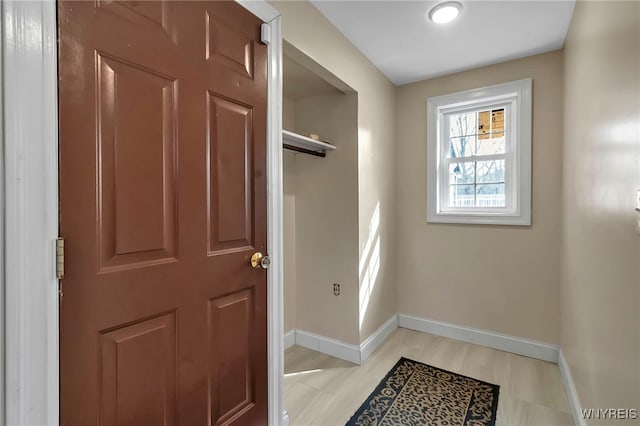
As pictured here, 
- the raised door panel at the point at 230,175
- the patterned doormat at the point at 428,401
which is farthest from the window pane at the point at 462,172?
the raised door panel at the point at 230,175

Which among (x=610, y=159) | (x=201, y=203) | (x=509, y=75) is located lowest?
(x=201, y=203)

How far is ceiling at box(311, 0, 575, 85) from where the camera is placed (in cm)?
178

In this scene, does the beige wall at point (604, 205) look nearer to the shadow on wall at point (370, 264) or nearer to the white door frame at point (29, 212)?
the shadow on wall at point (370, 264)

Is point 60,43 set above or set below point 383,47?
below

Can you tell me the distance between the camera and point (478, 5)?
5.82ft

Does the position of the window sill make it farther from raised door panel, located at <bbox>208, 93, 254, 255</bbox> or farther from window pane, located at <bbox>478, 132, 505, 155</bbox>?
raised door panel, located at <bbox>208, 93, 254, 255</bbox>

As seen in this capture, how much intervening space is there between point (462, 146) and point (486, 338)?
1675 millimetres

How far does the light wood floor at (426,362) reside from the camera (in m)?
1.76

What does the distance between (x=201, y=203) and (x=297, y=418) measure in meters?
1.38

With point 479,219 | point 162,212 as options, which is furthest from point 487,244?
point 162,212

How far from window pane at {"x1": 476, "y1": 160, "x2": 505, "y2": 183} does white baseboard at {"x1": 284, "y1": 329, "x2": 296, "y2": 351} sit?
2.11 metres

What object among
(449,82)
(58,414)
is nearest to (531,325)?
(449,82)

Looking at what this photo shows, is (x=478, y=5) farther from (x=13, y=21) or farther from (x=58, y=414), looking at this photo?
(x=58, y=414)

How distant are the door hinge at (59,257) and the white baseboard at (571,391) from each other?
2.24 m
